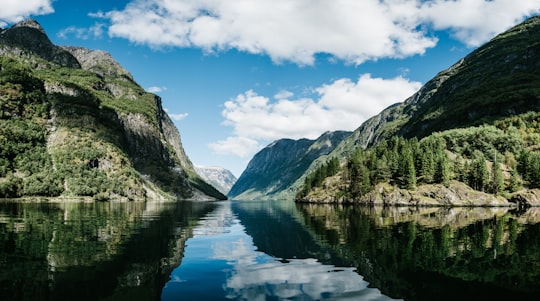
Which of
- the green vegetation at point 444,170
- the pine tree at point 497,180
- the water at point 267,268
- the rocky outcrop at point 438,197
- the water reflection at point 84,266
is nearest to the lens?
the water reflection at point 84,266

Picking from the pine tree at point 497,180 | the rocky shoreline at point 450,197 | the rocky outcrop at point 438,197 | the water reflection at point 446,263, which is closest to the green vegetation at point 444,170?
the pine tree at point 497,180

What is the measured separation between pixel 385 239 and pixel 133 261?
30219 mm

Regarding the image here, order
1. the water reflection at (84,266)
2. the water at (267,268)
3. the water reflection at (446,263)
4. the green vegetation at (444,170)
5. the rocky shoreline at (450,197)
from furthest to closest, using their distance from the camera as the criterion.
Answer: the green vegetation at (444,170)
the rocky shoreline at (450,197)
the water reflection at (446,263)
the water at (267,268)
the water reflection at (84,266)

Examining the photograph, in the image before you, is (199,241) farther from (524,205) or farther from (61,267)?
(524,205)

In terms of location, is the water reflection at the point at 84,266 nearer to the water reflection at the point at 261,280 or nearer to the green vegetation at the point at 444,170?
the water reflection at the point at 261,280

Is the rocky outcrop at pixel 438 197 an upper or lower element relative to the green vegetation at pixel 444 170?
lower

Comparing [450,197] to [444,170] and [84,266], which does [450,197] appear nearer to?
[444,170]

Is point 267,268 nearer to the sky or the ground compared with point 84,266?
nearer to the ground

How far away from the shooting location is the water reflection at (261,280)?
22062 mm

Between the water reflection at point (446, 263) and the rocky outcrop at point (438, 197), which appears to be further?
the rocky outcrop at point (438, 197)

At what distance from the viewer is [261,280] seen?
2598 cm

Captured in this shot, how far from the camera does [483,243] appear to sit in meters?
41.8

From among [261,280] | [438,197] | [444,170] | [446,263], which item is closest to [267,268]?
[261,280]

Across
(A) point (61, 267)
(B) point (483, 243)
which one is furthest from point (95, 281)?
(B) point (483, 243)
